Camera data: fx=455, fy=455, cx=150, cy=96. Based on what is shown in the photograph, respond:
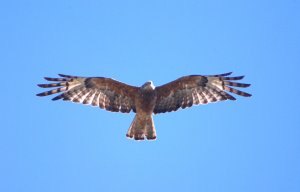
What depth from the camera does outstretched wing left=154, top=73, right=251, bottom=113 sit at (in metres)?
10.7

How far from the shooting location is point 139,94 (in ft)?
34.6

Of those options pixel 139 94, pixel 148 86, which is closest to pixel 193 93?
pixel 148 86

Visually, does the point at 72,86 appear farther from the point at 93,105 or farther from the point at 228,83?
the point at 228,83

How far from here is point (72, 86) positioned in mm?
10898

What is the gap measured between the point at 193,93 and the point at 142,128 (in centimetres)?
149

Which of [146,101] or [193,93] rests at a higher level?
[193,93]

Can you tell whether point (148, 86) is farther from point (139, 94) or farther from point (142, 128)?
point (142, 128)

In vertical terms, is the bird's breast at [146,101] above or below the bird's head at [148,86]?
below

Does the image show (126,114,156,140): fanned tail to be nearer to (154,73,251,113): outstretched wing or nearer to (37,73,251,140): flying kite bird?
(37,73,251,140): flying kite bird

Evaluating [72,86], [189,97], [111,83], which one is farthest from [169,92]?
[72,86]

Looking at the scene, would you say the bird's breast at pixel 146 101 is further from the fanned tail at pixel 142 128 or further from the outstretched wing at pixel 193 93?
the outstretched wing at pixel 193 93

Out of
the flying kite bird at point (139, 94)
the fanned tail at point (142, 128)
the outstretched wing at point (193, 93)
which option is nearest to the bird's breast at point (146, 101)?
the flying kite bird at point (139, 94)

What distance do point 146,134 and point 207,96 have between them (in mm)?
1720

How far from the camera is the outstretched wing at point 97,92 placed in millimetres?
10734
